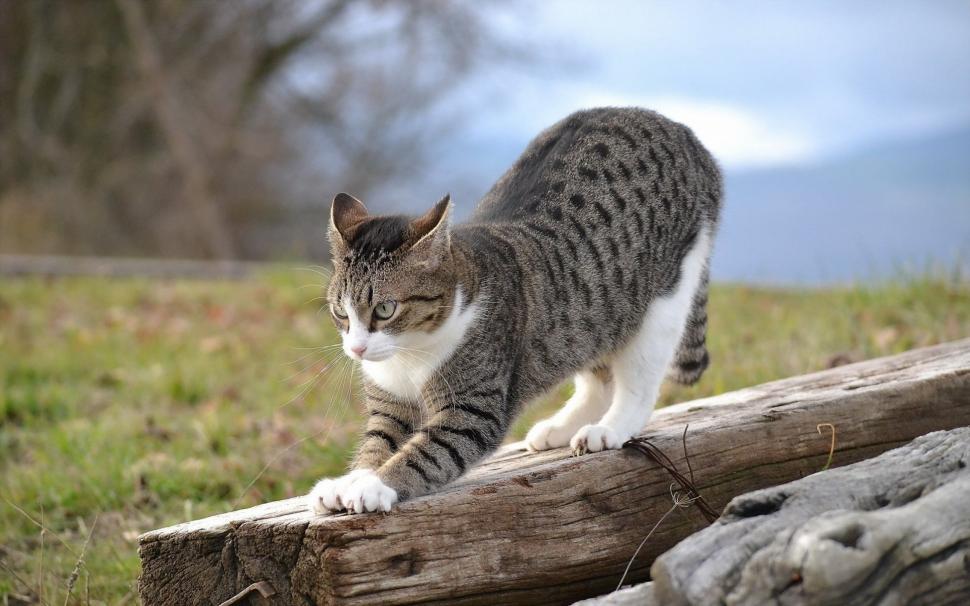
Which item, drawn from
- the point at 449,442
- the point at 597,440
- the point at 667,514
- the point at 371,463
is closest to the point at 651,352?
the point at 597,440

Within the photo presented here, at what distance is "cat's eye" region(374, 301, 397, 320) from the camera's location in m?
2.80

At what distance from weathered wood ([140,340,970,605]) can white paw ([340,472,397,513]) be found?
0.04m

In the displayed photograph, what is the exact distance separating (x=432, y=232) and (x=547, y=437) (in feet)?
2.77

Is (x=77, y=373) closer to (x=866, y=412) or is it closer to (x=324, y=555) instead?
(x=324, y=555)

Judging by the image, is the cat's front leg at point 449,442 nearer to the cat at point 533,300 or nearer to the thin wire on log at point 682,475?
the cat at point 533,300

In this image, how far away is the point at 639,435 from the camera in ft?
9.87

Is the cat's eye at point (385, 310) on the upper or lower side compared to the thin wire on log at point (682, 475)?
upper

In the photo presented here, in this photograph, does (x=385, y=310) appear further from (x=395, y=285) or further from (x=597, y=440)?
(x=597, y=440)

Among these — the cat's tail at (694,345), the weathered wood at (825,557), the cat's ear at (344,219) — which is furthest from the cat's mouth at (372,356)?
the cat's tail at (694,345)

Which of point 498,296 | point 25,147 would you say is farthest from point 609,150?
point 25,147

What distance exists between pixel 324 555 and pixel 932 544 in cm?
129

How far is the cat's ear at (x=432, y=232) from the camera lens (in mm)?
2791

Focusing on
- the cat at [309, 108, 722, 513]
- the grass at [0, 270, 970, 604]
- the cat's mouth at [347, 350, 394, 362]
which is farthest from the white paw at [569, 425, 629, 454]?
the grass at [0, 270, 970, 604]

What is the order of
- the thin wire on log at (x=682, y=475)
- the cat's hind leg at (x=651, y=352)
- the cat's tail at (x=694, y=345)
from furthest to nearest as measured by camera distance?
the cat's tail at (x=694, y=345), the cat's hind leg at (x=651, y=352), the thin wire on log at (x=682, y=475)
